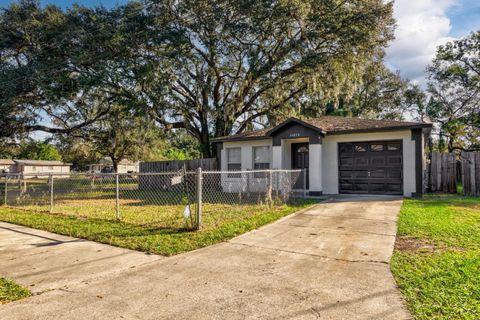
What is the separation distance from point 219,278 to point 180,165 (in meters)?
15.1

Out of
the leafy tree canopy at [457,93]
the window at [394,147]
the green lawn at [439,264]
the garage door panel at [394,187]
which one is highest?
the leafy tree canopy at [457,93]

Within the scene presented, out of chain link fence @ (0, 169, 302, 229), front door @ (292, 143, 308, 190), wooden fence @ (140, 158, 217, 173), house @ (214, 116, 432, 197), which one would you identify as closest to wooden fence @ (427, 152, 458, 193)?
house @ (214, 116, 432, 197)

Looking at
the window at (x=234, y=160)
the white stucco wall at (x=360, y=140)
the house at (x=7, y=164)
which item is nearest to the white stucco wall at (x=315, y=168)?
the white stucco wall at (x=360, y=140)

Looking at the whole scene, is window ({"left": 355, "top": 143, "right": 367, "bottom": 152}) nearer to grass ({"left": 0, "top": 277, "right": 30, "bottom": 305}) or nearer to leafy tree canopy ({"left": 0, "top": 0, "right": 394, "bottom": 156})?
leafy tree canopy ({"left": 0, "top": 0, "right": 394, "bottom": 156})

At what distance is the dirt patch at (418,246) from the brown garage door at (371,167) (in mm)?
7070

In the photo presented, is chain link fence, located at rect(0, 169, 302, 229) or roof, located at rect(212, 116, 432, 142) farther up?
roof, located at rect(212, 116, 432, 142)

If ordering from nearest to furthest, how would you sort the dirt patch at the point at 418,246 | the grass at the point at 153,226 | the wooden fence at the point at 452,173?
the dirt patch at the point at 418,246
the grass at the point at 153,226
the wooden fence at the point at 452,173

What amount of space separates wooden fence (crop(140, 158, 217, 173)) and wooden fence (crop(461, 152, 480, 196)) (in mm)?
11326

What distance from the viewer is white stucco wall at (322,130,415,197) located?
37.9 feet

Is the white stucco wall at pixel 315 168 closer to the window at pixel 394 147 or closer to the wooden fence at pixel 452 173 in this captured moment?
the window at pixel 394 147

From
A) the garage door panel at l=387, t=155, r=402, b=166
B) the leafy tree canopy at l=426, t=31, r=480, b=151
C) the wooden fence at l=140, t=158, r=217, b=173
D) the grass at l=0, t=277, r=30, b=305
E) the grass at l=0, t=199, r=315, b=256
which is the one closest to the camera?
the grass at l=0, t=277, r=30, b=305

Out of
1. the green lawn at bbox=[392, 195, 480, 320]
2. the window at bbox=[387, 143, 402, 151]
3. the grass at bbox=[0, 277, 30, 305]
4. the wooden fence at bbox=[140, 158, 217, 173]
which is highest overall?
the window at bbox=[387, 143, 402, 151]

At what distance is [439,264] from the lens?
4.27 m

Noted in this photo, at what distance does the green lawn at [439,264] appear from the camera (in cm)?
308
